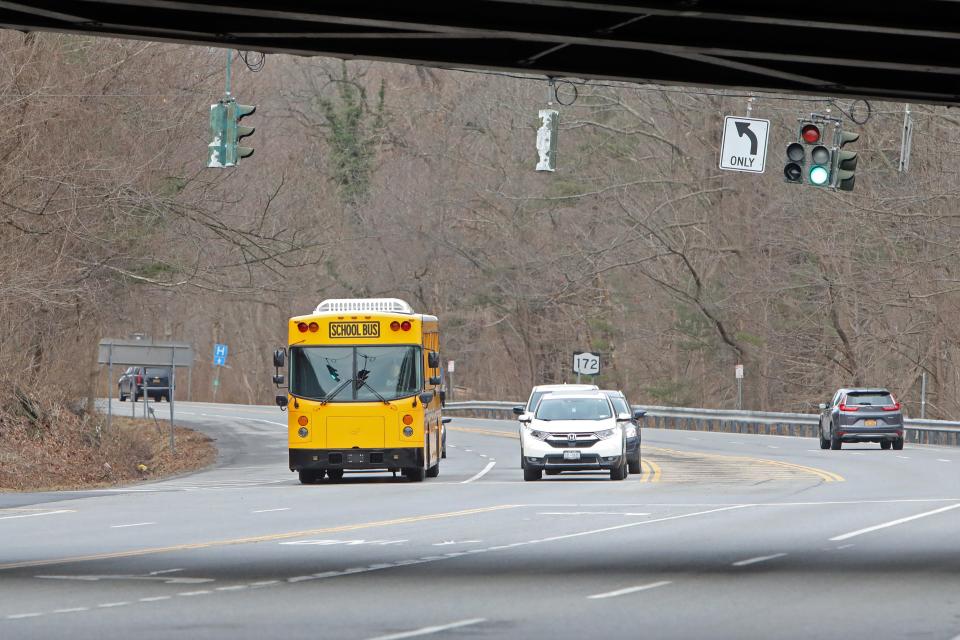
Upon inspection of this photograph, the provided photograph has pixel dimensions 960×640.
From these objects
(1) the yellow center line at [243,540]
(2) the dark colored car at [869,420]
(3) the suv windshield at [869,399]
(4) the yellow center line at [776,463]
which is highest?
(3) the suv windshield at [869,399]

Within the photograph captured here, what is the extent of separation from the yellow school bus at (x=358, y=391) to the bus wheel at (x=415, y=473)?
45 cm

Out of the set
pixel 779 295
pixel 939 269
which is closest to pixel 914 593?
pixel 939 269

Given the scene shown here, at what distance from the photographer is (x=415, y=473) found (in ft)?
110

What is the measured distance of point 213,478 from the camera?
35.9m

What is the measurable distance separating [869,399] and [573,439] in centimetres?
1619

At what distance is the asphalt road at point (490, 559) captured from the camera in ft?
40.5

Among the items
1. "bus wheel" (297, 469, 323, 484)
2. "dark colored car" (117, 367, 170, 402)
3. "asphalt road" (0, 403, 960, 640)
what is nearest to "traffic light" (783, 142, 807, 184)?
"asphalt road" (0, 403, 960, 640)

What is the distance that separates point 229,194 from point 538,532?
24146 millimetres

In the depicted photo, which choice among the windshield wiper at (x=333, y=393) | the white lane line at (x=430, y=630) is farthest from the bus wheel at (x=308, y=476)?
the white lane line at (x=430, y=630)

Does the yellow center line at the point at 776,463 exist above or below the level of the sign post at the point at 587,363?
below

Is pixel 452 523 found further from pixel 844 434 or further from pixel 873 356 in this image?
pixel 873 356

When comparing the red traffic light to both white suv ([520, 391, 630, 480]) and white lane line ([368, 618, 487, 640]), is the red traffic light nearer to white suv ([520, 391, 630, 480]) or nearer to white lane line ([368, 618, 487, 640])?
white suv ([520, 391, 630, 480])

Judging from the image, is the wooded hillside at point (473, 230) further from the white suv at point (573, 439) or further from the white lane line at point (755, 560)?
the white lane line at point (755, 560)

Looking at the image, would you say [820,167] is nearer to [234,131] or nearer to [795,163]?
[795,163]
